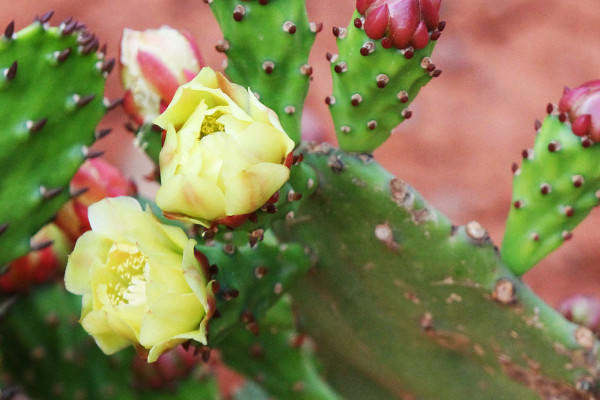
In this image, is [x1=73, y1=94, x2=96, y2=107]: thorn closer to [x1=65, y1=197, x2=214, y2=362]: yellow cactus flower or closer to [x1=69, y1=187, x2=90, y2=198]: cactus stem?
[x1=69, y1=187, x2=90, y2=198]: cactus stem

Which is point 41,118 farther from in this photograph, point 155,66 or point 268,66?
point 268,66

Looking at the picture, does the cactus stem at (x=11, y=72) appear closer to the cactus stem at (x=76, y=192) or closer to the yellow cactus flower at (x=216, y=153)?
the cactus stem at (x=76, y=192)

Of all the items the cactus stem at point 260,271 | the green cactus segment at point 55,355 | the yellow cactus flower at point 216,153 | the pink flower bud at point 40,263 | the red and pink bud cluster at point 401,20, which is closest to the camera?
the yellow cactus flower at point 216,153

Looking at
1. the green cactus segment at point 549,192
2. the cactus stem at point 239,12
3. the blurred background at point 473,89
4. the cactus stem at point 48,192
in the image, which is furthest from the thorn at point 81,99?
the blurred background at point 473,89

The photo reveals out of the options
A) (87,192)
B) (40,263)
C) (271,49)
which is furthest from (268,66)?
(40,263)

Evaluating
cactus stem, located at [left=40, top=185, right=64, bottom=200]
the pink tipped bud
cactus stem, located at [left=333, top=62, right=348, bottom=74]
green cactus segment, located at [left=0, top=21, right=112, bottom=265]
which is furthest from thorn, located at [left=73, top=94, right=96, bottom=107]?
the pink tipped bud

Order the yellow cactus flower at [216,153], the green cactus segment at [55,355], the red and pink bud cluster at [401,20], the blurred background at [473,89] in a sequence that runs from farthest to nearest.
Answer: the blurred background at [473,89] → the green cactus segment at [55,355] → the red and pink bud cluster at [401,20] → the yellow cactus flower at [216,153]

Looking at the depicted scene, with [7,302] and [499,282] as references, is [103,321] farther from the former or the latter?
[7,302]

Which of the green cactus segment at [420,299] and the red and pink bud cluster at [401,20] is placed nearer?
the red and pink bud cluster at [401,20]
